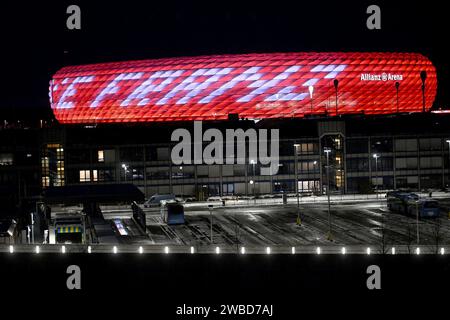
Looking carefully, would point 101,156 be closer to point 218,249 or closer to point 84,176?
point 84,176

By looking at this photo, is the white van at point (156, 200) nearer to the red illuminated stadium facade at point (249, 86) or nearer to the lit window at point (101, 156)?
the lit window at point (101, 156)

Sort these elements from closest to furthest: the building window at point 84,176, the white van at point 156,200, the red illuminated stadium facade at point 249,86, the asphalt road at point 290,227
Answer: the asphalt road at point 290,227 < the white van at point 156,200 < the building window at point 84,176 < the red illuminated stadium facade at point 249,86

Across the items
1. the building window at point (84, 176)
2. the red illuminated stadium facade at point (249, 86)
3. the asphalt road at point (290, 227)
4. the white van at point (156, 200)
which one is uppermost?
the red illuminated stadium facade at point (249, 86)

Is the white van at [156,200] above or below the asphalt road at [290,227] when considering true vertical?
above

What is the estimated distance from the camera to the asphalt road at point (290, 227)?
1831 inches

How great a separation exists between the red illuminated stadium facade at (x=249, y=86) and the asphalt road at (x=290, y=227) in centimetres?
4976

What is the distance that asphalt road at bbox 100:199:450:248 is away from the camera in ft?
153

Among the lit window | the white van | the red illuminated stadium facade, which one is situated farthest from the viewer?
the red illuminated stadium facade

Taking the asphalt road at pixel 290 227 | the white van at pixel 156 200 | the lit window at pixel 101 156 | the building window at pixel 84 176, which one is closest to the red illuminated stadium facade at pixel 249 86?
A: the lit window at pixel 101 156

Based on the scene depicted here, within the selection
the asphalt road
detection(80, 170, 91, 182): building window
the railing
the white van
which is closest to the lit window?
detection(80, 170, 91, 182): building window

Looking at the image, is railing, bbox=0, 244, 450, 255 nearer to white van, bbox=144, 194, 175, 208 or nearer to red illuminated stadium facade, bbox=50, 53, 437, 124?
white van, bbox=144, 194, 175, 208

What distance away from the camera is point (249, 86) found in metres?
112

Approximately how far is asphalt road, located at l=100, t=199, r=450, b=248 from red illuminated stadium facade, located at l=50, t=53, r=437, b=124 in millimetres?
49761
